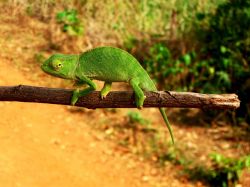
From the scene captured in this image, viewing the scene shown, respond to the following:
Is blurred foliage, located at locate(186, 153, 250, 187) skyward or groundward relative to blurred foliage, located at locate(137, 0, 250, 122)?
groundward

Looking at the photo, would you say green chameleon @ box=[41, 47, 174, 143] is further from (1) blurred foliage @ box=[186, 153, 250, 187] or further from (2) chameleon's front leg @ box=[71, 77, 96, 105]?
(1) blurred foliage @ box=[186, 153, 250, 187]

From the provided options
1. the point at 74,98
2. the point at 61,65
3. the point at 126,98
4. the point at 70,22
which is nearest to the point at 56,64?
the point at 61,65

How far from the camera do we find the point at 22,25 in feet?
28.3

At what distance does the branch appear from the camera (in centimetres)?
216

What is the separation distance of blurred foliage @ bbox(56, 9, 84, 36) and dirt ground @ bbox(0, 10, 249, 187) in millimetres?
853

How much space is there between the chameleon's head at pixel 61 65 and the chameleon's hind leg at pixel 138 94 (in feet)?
0.78

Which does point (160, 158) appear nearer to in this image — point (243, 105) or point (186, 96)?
point (243, 105)

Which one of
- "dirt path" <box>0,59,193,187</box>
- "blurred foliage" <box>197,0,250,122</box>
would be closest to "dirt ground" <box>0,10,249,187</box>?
"dirt path" <box>0,59,193,187</box>

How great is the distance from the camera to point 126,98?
7.38 ft

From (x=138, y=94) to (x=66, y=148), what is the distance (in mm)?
4408

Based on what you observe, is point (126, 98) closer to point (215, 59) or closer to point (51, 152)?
point (51, 152)

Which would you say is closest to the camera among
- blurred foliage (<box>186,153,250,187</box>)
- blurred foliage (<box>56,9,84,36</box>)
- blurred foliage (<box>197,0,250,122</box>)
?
blurred foliage (<box>186,153,250,187</box>)

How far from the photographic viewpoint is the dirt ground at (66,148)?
593cm

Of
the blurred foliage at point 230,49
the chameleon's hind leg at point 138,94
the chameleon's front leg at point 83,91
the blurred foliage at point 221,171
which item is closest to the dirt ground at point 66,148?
the blurred foliage at point 221,171
